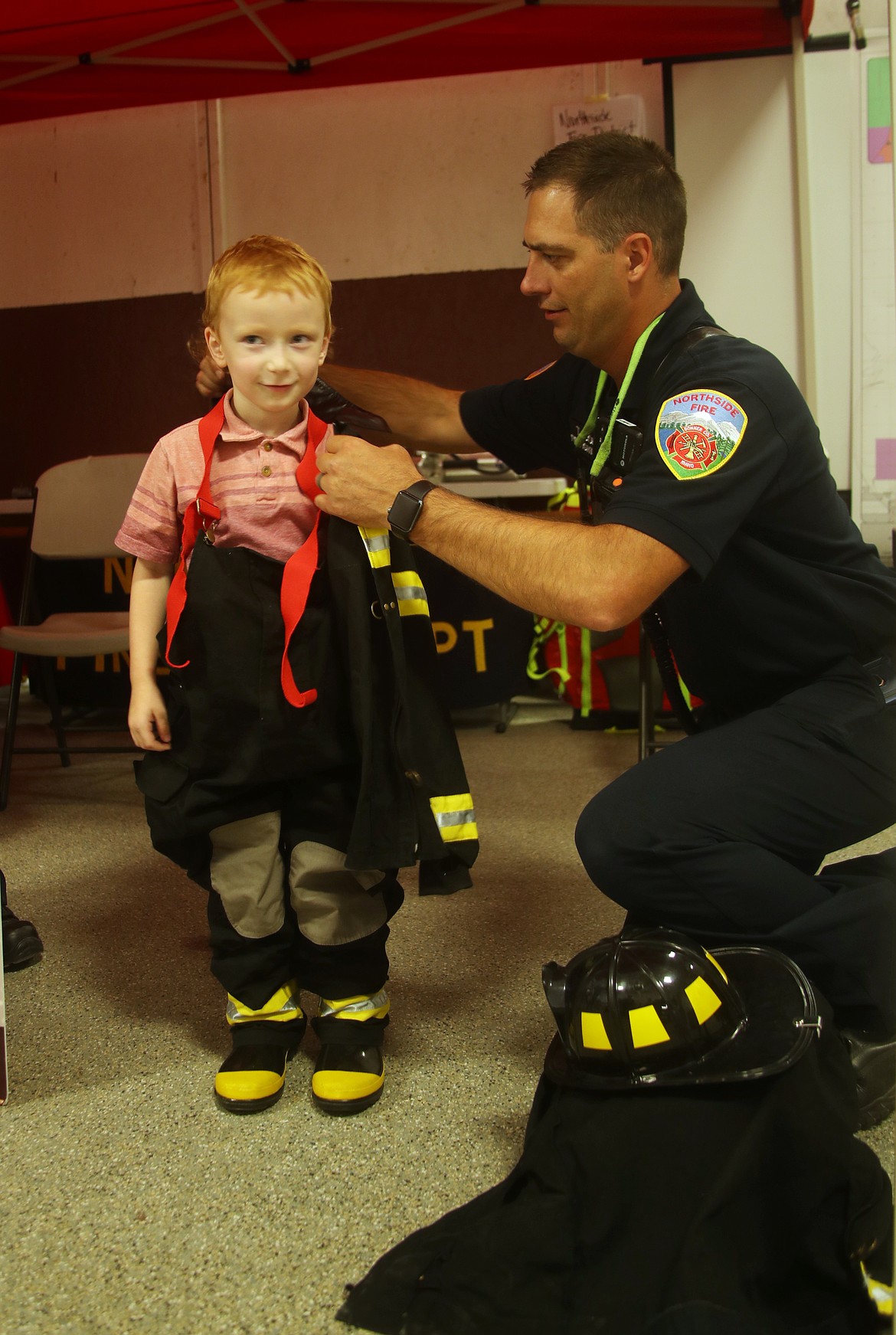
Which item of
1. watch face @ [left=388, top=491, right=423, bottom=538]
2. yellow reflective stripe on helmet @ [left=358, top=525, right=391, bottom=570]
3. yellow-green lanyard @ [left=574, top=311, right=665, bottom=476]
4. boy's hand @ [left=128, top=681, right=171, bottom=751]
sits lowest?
boy's hand @ [left=128, top=681, right=171, bottom=751]

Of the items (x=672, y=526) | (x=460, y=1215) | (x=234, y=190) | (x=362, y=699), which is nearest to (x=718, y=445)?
(x=672, y=526)

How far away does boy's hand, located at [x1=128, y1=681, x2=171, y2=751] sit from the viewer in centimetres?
135

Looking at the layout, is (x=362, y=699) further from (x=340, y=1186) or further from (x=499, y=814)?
(x=499, y=814)

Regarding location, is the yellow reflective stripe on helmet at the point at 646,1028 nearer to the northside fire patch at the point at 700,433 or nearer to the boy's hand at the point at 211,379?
the northside fire patch at the point at 700,433

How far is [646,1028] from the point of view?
1.02 m

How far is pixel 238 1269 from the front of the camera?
102 centimetres

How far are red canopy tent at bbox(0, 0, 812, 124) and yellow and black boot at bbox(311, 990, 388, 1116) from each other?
315 cm

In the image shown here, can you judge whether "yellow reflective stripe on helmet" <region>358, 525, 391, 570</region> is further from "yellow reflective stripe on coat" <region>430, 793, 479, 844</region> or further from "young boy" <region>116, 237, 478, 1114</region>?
"yellow reflective stripe on coat" <region>430, 793, 479, 844</region>

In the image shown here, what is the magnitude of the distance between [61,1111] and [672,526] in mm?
1063

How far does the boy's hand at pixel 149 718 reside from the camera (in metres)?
1.35

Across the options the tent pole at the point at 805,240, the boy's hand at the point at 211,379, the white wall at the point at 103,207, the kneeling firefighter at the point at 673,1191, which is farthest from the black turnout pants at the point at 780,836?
the white wall at the point at 103,207

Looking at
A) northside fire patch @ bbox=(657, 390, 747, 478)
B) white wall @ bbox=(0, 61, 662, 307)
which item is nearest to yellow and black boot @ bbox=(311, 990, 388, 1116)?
northside fire patch @ bbox=(657, 390, 747, 478)

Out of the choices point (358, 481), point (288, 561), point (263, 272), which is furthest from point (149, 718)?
point (263, 272)

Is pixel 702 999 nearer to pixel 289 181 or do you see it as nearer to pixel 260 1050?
pixel 260 1050
